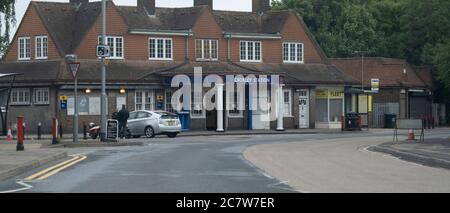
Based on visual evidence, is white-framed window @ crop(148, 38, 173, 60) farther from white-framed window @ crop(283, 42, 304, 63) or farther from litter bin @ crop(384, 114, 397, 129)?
litter bin @ crop(384, 114, 397, 129)

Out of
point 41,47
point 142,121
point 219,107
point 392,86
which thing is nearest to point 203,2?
point 219,107

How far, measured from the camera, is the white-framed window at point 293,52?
61.4 metres

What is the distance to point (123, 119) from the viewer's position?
42719 millimetres

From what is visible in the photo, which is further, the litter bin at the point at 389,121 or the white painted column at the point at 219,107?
the litter bin at the point at 389,121

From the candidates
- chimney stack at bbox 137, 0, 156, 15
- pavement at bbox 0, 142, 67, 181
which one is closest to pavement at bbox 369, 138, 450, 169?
pavement at bbox 0, 142, 67, 181

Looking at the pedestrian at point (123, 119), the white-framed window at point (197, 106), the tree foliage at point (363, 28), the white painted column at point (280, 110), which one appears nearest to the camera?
the pedestrian at point (123, 119)

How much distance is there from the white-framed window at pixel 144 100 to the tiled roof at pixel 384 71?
19094 millimetres

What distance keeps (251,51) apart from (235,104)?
4.89 m

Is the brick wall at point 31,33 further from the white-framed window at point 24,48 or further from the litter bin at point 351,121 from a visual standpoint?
the litter bin at point 351,121

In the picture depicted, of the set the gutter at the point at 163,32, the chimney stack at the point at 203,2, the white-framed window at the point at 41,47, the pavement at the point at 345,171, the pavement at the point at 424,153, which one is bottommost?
the pavement at the point at 345,171

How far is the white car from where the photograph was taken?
45375mm

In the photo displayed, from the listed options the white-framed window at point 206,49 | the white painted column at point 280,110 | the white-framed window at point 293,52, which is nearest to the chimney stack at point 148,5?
the white-framed window at point 206,49
